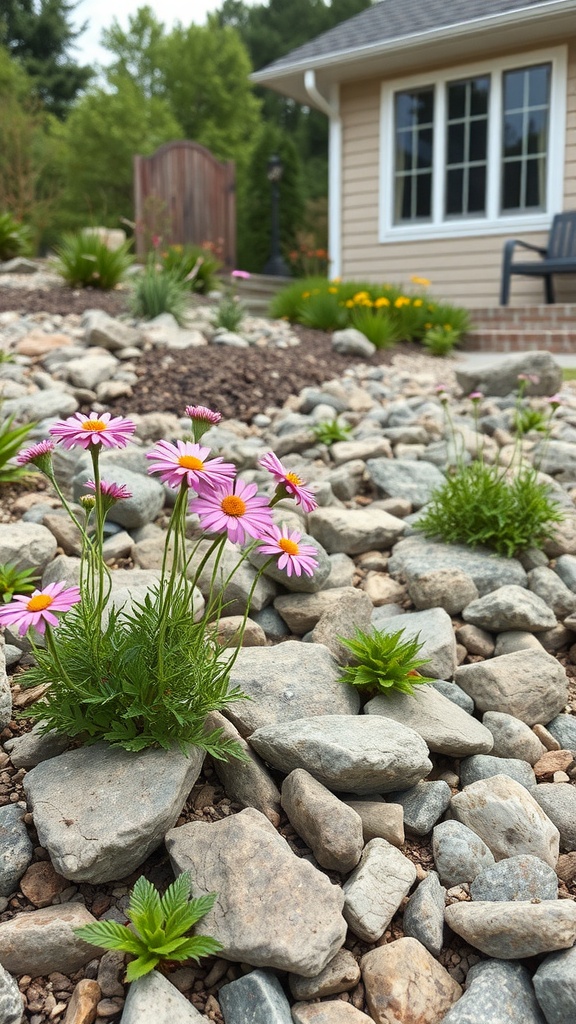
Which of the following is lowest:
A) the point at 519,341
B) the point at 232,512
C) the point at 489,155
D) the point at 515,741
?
the point at 515,741

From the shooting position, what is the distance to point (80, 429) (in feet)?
4.60

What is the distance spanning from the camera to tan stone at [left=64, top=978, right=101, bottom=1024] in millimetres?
1250

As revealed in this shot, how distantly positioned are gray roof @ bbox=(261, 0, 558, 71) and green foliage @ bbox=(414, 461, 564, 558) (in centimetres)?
646

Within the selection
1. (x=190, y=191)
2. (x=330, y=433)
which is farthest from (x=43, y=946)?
(x=190, y=191)

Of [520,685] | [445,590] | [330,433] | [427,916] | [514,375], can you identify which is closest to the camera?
[427,916]

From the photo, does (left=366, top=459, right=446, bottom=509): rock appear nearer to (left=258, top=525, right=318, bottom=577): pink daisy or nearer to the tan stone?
(left=258, top=525, right=318, bottom=577): pink daisy

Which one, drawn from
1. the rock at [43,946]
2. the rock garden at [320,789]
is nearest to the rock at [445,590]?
the rock garden at [320,789]

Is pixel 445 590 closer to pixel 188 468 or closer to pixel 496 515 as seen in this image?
pixel 496 515

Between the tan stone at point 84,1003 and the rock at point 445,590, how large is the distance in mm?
1484

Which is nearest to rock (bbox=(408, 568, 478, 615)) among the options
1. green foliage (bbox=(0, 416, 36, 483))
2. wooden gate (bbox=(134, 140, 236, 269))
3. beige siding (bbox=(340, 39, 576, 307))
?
green foliage (bbox=(0, 416, 36, 483))

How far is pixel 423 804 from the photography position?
1697 mm

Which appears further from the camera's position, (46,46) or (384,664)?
(46,46)

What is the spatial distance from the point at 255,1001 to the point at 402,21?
9.70 metres

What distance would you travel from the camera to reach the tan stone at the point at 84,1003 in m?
1.25
